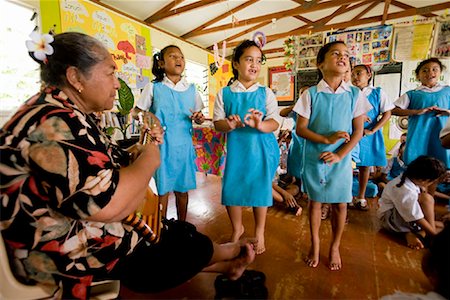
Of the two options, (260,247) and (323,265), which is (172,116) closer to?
(260,247)

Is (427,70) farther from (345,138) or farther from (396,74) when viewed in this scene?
(396,74)

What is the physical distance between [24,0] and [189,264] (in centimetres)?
384

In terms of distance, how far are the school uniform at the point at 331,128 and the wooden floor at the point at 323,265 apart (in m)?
0.43

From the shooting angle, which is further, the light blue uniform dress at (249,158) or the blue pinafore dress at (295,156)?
the blue pinafore dress at (295,156)

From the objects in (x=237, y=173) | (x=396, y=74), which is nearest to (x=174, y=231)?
(x=237, y=173)

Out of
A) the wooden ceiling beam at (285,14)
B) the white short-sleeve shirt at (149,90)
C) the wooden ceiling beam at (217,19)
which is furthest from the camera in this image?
the wooden ceiling beam at (217,19)

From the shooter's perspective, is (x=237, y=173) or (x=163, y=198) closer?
(x=237, y=173)

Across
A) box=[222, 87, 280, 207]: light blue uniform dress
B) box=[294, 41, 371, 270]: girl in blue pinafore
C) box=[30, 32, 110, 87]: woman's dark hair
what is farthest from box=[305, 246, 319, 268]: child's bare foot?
box=[30, 32, 110, 87]: woman's dark hair

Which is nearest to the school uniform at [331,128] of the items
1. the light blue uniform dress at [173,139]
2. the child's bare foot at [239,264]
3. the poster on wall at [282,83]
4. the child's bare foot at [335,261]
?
the child's bare foot at [335,261]

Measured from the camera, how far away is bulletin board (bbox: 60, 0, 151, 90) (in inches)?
139

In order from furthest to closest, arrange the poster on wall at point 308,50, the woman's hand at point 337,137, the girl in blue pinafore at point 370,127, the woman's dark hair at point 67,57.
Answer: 1. the poster on wall at point 308,50
2. the girl in blue pinafore at point 370,127
3. the woman's hand at point 337,137
4. the woman's dark hair at point 67,57

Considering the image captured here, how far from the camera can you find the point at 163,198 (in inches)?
73.2

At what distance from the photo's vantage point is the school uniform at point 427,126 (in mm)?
2316

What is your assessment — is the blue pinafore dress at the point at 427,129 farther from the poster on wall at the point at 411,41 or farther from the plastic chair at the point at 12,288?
the plastic chair at the point at 12,288
